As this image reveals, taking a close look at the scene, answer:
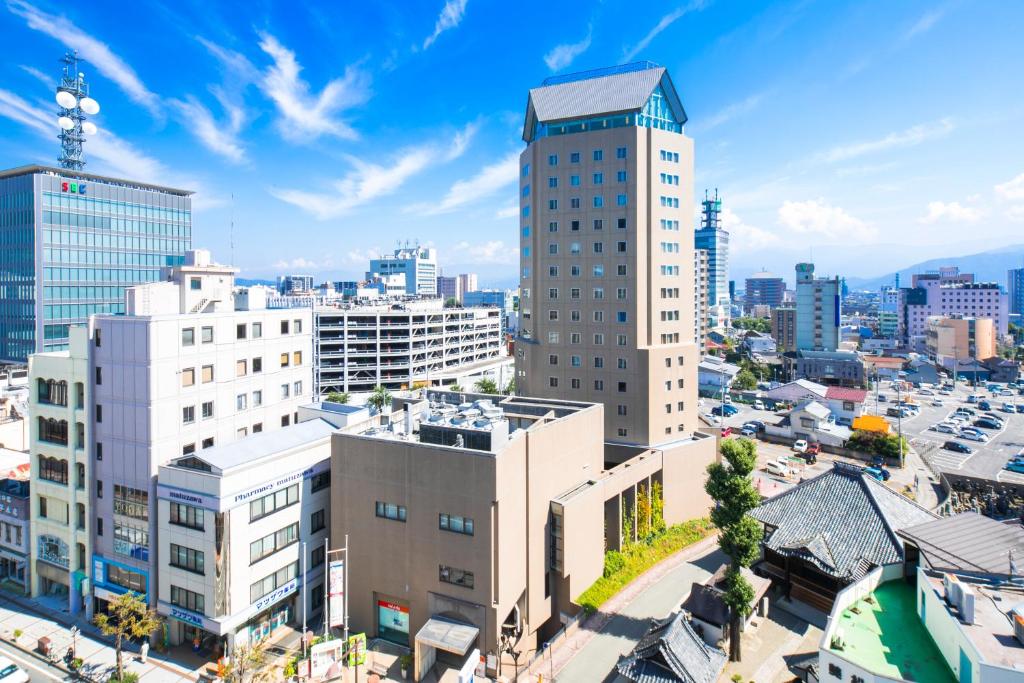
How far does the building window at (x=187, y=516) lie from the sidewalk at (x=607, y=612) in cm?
2030

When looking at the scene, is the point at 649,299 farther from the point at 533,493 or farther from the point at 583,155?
the point at 533,493

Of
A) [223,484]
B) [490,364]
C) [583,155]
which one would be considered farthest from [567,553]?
[490,364]

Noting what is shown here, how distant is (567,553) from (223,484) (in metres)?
21.6

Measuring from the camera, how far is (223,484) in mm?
31156

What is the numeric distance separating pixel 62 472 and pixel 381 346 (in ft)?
232

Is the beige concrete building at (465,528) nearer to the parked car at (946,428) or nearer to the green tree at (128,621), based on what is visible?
the green tree at (128,621)

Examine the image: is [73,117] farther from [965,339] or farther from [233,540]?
[965,339]

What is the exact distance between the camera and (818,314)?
153875 millimetres

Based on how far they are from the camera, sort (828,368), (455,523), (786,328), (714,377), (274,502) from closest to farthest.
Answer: (455,523), (274,502), (714,377), (828,368), (786,328)

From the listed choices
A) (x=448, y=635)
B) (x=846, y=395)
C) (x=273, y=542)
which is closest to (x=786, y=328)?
(x=846, y=395)

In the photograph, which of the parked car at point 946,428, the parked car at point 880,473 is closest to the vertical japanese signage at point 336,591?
the parked car at point 880,473

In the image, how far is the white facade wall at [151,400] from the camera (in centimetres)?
3462

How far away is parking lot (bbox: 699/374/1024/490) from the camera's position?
72000 millimetres

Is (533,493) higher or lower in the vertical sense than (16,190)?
lower
